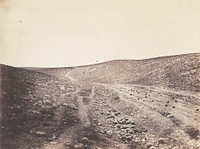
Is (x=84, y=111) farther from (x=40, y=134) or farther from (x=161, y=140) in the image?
(x=161, y=140)

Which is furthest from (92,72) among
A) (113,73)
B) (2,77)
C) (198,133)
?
(198,133)

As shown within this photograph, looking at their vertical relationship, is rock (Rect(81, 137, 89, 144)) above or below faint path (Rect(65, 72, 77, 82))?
below

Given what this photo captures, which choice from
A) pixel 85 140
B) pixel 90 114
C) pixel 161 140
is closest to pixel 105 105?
pixel 90 114

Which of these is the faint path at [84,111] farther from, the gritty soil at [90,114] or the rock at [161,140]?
the rock at [161,140]

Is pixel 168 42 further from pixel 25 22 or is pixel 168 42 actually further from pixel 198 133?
A: pixel 25 22

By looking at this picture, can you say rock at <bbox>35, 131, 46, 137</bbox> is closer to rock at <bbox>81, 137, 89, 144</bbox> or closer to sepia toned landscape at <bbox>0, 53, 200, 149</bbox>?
sepia toned landscape at <bbox>0, 53, 200, 149</bbox>

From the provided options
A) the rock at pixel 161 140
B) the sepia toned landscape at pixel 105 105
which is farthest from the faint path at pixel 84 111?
the rock at pixel 161 140

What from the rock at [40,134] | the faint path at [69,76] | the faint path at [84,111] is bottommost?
the rock at [40,134]

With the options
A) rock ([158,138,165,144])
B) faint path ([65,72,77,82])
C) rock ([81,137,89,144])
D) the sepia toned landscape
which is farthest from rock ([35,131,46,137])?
rock ([158,138,165,144])
